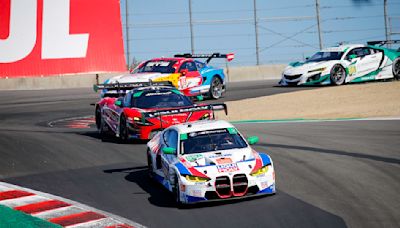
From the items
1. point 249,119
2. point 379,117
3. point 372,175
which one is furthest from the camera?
point 249,119

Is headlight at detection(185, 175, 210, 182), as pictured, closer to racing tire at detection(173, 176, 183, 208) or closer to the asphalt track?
racing tire at detection(173, 176, 183, 208)

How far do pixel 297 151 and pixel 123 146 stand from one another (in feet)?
12.8

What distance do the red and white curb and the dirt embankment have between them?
11.1m

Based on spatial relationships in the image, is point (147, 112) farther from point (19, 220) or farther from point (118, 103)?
point (19, 220)

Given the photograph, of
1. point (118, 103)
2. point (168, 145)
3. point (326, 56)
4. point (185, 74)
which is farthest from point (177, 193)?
point (326, 56)

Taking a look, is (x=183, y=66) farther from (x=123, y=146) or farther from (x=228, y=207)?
(x=228, y=207)

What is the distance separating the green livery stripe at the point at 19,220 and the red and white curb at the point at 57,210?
0.13 meters

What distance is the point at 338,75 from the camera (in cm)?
2891

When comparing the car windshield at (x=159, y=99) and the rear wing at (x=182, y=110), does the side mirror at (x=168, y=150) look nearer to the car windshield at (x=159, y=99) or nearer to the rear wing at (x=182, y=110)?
the rear wing at (x=182, y=110)

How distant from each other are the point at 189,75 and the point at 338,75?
6197 millimetres

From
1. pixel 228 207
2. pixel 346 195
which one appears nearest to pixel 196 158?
pixel 228 207

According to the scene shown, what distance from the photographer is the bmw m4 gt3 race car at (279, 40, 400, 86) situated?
1131 inches

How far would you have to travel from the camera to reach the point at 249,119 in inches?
882

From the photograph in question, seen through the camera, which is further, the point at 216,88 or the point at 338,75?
the point at 338,75
